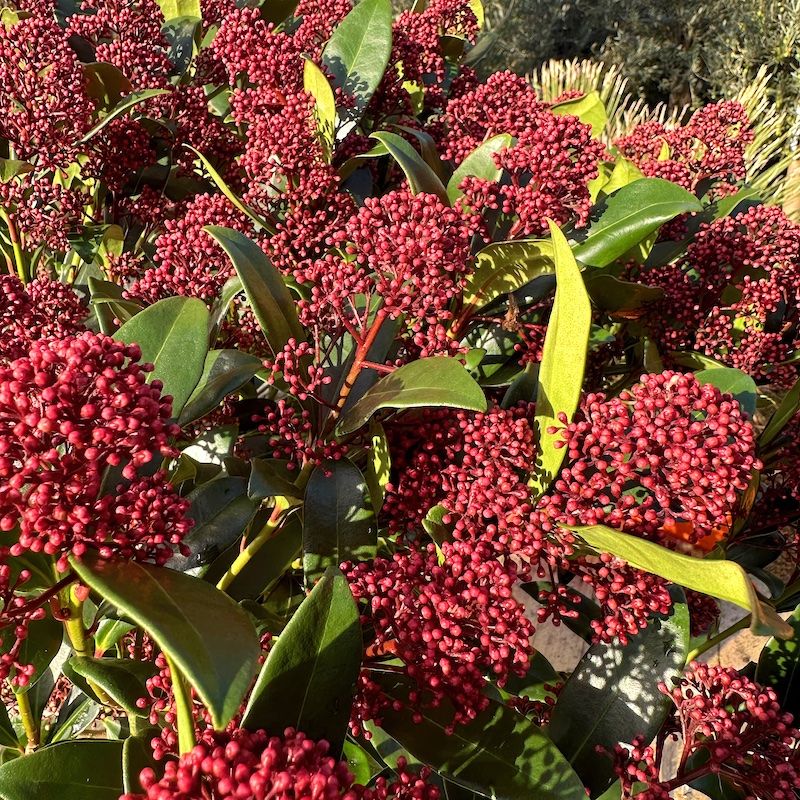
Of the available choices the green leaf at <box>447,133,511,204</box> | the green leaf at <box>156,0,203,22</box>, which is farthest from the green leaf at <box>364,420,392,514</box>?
the green leaf at <box>156,0,203,22</box>

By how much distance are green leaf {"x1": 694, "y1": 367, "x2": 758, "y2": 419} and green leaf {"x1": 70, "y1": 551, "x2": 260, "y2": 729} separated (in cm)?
109

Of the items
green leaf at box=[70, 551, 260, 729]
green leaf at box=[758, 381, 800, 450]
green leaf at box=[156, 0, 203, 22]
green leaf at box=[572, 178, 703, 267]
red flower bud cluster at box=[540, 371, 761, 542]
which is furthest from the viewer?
green leaf at box=[156, 0, 203, 22]

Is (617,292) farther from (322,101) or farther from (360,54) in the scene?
(360,54)

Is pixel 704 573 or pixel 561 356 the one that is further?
pixel 561 356

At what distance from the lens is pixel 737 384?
1431 millimetres

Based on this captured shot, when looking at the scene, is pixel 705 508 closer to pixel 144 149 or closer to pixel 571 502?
pixel 571 502

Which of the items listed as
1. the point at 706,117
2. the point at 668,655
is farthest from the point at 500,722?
the point at 706,117

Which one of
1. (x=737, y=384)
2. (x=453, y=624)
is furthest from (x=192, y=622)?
(x=737, y=384)

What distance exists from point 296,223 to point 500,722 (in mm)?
1150

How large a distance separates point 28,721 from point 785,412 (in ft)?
5.93

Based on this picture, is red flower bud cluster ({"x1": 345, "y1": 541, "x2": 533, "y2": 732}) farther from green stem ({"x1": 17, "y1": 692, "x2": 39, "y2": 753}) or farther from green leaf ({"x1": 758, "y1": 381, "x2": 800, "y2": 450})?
green leaf ({"x1": 758, "y1": 381, "x2": 800, "y2": 450})

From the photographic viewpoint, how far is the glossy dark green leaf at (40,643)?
1.12m

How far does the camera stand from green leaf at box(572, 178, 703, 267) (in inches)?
57.3

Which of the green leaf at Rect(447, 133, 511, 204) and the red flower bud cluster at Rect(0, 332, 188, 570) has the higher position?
the green leaf at Rect(447, 133, 511, 204)
